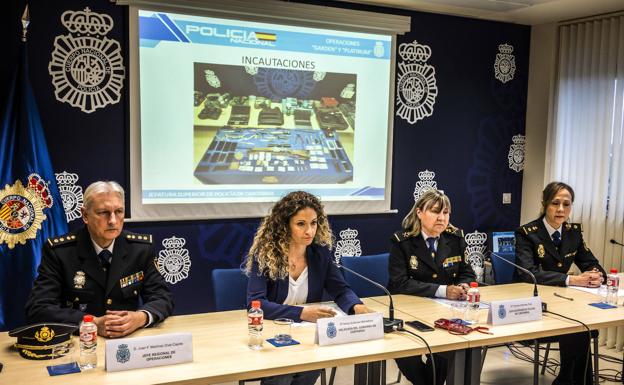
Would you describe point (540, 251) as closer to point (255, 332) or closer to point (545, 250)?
point (545, 250)

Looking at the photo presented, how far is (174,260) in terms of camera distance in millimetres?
4152

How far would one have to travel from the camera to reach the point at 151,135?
397 cm

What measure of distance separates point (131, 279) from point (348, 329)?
99 centimetres

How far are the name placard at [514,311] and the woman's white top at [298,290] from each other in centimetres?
87

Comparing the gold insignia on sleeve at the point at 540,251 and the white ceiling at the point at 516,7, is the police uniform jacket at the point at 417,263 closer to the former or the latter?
the gold insignia on sleeve at the point at 540,251

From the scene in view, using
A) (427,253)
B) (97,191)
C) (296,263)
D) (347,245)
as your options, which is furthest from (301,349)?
(347,245)

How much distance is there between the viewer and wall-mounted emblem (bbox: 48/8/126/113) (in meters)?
3.71

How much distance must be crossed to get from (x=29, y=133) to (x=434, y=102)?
3.21 m

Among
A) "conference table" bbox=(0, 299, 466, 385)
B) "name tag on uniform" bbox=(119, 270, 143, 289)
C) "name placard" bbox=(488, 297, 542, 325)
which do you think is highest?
"name tag on uniform" bbox=(119, 270, 143, 289)

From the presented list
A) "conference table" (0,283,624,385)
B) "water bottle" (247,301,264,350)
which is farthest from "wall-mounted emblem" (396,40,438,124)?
"water bottle" (247,301,264,350)

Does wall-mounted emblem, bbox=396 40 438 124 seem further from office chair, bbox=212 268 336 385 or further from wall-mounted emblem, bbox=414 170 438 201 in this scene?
office chair, bbox=212 268 336 385

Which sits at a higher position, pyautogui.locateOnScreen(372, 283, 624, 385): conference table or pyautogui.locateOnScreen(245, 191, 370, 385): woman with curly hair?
pyautogui.locateOnScreen(245, 191, 370, 385): woman with curly hair

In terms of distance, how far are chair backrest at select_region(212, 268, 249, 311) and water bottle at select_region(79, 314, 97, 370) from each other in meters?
1.00

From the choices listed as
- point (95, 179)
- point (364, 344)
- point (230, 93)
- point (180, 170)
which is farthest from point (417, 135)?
point (364, 344)
